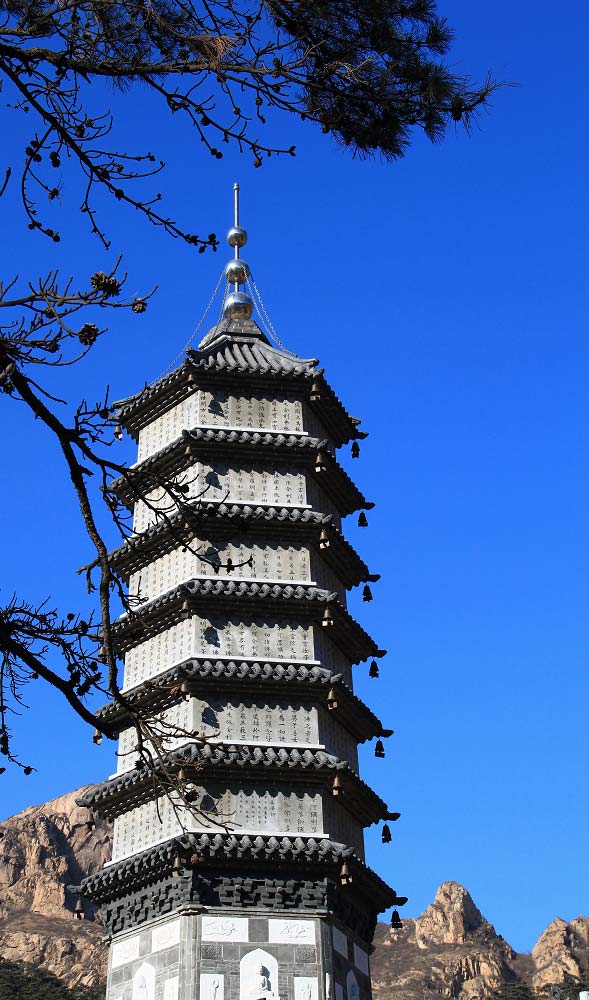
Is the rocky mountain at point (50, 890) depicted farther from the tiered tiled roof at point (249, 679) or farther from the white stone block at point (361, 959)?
the tiered tiled roof at point (249, 679)

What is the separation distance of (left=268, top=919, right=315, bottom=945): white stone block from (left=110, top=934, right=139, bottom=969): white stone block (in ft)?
6.82

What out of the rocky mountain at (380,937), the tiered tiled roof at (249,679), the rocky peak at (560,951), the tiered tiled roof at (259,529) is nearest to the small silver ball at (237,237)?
the tiered tiled roof at (259,529)

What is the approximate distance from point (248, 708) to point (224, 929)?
3.23m

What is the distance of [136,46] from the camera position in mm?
8680

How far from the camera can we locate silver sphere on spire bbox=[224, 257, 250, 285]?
2575cm

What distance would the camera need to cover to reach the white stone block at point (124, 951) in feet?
60.0

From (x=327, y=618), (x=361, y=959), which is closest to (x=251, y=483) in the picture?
(x=327, y=618)

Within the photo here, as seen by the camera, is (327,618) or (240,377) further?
(240,377)

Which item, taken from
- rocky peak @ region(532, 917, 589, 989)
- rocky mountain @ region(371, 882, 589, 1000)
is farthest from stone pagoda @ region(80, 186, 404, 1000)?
rocky peak @ region(532, 917, 589, 989)

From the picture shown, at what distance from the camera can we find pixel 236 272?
2580cm

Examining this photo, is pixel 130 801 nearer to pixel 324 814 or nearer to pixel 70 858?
pixel 324 814

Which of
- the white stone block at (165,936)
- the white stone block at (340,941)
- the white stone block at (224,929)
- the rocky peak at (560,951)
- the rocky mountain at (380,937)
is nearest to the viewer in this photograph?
the white stone block at (224,929)

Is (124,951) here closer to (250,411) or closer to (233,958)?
(233,958)

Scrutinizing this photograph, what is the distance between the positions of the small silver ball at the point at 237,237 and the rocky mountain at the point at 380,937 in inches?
2538
